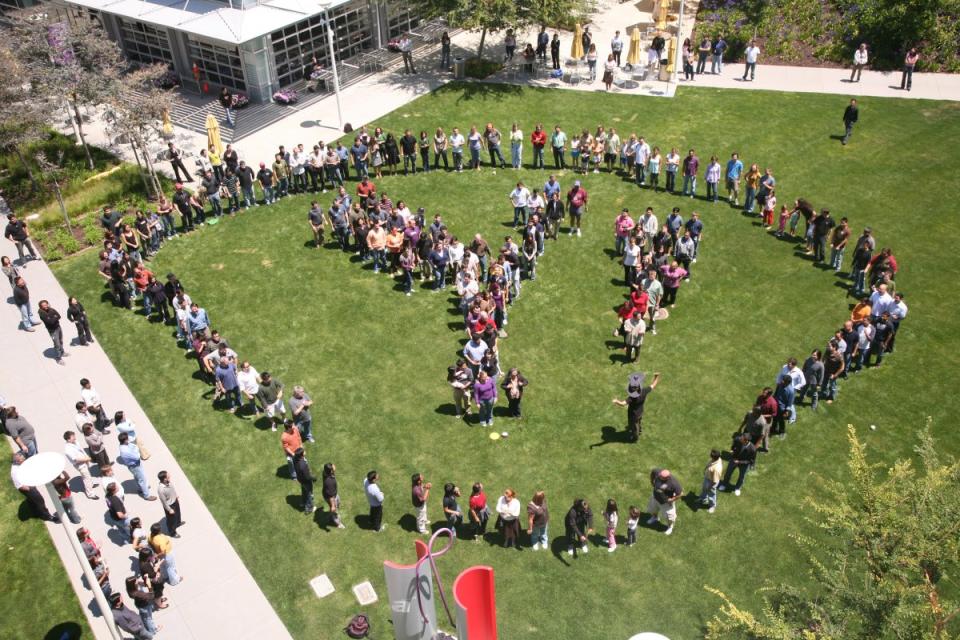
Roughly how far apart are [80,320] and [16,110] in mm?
8634

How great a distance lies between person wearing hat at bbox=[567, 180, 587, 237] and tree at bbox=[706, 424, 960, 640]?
38.6ft

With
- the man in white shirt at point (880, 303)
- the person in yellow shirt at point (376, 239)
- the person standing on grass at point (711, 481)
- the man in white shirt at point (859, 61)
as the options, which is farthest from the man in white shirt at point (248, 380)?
the man in white shirt at point (859, 61)

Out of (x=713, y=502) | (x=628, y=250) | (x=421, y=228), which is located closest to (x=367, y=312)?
(x=421, y=228)

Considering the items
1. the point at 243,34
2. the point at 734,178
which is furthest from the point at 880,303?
the point at 243,34

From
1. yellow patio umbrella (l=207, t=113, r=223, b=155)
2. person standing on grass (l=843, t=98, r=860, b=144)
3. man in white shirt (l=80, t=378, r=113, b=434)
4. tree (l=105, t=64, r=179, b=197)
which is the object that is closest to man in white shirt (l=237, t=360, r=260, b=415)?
man in white shirt (l=80, t=378, r=113, b=434)

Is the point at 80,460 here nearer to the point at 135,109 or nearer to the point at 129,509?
the point at 129,509

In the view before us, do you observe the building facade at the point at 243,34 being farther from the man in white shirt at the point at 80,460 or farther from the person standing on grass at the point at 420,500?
the person standing on grass at the point at 420,500

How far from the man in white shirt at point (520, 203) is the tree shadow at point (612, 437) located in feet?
26.5

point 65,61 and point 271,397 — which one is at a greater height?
point 65,61

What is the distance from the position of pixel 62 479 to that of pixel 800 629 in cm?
1259

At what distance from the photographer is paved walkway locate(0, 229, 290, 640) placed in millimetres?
14031

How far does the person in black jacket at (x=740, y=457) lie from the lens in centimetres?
1515

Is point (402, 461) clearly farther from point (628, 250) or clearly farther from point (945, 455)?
point (945, 455)

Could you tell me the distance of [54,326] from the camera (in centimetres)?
1914
